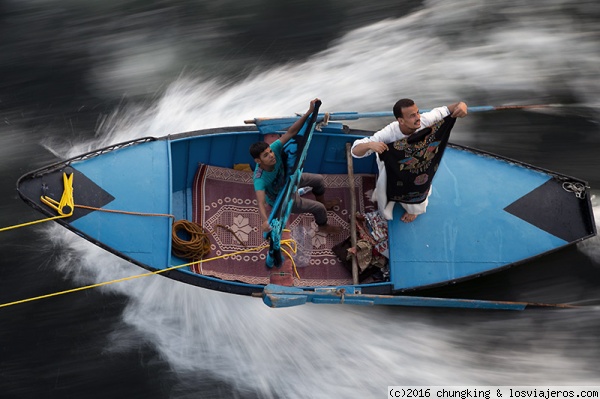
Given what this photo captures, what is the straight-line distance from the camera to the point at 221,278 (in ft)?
32.4

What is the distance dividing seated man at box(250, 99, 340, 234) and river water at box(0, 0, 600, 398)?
1730 millimetres

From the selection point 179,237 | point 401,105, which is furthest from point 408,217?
point 179,237

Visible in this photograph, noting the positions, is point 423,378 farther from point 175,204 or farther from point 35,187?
point 35,187

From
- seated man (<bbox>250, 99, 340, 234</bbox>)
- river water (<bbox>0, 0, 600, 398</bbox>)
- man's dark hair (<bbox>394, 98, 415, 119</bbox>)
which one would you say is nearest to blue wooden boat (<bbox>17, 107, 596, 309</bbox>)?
seated man (<bbox>250, 99, 340, 234</bbox>)

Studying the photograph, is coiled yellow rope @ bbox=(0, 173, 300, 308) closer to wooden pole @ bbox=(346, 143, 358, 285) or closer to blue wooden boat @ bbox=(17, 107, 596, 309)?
blue wooden boat @ bbox=(17, 107, 596, 309)

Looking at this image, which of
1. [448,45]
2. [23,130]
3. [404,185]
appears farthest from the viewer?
[448,45]

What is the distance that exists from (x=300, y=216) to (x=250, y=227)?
1.99 feet

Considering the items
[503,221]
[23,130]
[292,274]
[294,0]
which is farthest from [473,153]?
[23,130]

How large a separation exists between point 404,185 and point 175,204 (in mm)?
2720

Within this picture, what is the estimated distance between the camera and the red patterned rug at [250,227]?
10180mm

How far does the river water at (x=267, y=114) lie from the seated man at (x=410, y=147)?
2.08 m

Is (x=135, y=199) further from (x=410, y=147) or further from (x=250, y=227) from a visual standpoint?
(x=410, y=147)

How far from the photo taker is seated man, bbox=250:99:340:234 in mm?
8922

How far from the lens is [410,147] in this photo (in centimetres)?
906
